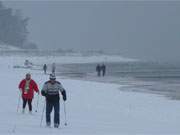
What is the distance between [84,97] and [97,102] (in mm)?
2568

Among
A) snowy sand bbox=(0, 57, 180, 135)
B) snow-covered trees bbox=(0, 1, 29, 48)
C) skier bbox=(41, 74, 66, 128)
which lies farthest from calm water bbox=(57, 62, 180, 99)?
snow-covered trees bbox=(0, 1, 29, 48)

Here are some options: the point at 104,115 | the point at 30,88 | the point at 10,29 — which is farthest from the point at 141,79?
the point at 10,29

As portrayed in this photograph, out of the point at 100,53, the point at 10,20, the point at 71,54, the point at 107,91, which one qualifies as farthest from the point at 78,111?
the point at 10,20

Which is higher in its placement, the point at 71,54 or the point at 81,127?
the point at 71,54

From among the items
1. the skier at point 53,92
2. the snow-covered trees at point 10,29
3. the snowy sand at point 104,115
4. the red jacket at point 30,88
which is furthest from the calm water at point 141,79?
the snow-covered trees at point 10,29

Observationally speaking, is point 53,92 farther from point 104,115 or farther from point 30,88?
point 104,115

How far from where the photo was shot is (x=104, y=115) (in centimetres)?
2245

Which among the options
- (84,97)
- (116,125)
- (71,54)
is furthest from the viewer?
(71,54)

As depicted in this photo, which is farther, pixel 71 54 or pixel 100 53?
pixel 100 53

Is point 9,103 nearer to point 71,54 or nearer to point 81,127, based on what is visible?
point 81,127

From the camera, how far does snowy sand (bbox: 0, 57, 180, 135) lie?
17.5 metres

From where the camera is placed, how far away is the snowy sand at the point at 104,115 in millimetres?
17500

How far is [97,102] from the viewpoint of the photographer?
28.2 metres

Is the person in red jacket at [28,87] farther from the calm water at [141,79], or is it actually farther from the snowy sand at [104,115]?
the calm water at [141,79]
